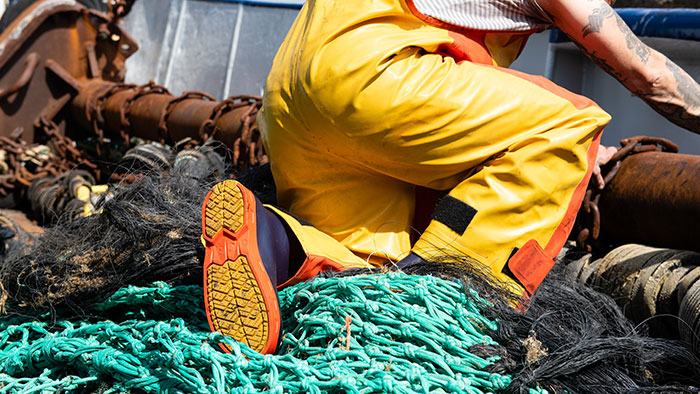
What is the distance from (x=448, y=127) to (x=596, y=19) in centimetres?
45

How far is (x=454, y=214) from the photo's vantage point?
155cm

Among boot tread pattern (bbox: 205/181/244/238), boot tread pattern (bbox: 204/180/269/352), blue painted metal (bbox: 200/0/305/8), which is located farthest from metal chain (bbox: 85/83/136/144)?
boot tread pattern (bbox: 204/180/269/352)

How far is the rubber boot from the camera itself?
1336mm

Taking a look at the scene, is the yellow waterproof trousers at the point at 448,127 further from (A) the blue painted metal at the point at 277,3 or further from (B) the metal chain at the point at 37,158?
(A) the blue painted metal at the point at 277,3

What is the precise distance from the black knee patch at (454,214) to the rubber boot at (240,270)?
41cm

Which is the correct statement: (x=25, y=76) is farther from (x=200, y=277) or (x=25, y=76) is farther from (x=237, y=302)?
(x=237, y=302)

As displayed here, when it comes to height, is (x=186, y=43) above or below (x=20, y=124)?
above

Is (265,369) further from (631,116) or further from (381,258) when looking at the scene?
(631,116)

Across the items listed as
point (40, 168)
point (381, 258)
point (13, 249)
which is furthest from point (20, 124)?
point (381, 258)

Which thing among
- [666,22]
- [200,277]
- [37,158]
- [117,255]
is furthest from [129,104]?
[666,22]

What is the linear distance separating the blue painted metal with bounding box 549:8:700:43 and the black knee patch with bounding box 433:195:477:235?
1.55m

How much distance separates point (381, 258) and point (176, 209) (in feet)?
1.99

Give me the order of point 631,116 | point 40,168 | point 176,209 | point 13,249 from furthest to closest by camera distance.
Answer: point 40,168 < point 631,116 < point 13,249 < point 176,209

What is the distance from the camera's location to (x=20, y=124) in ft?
13.3
